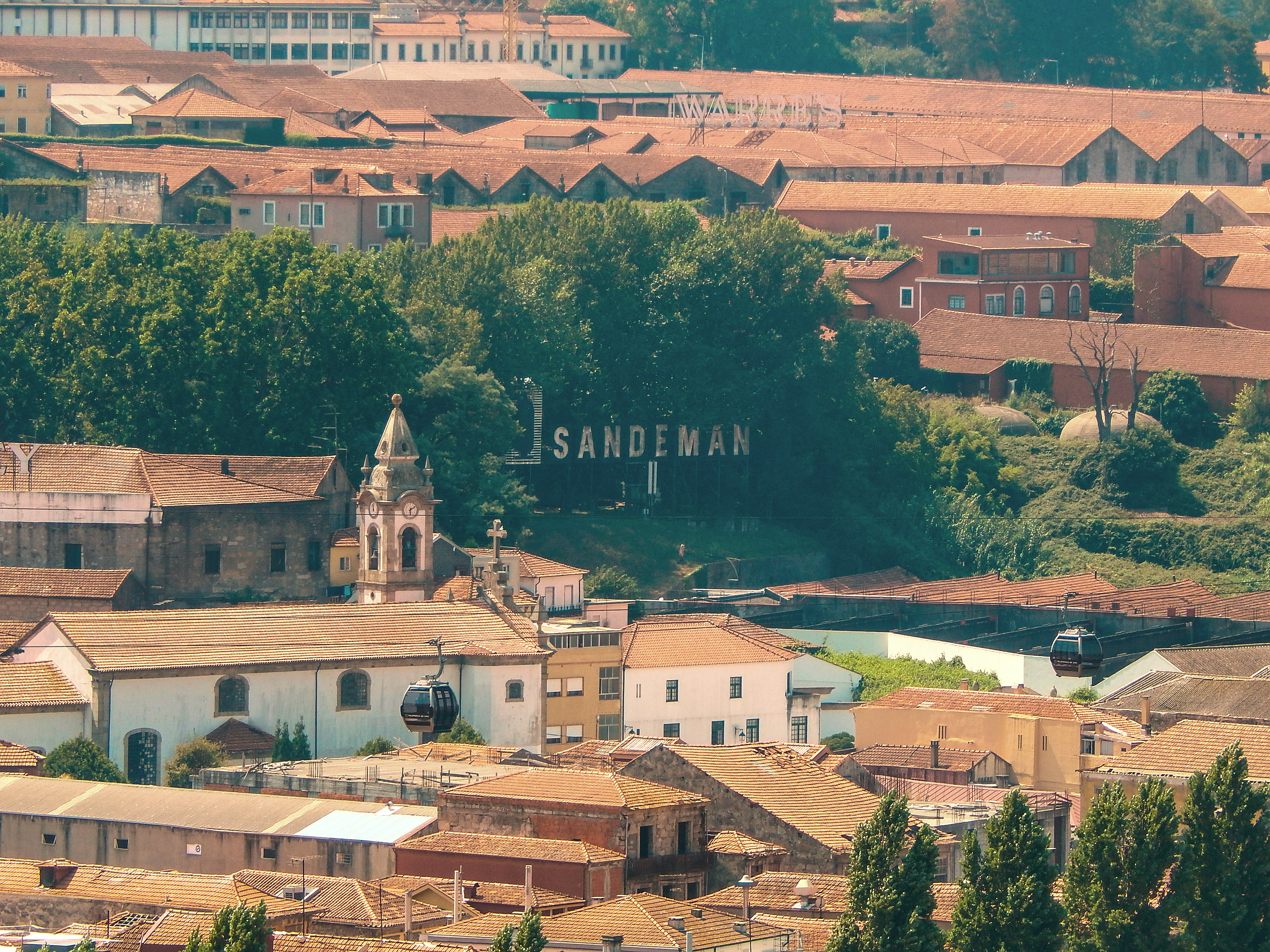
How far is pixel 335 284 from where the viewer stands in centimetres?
10275

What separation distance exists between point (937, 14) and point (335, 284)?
8804 centimetres

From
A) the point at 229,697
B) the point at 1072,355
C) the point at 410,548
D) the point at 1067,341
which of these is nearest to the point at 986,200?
the point at 1067,341

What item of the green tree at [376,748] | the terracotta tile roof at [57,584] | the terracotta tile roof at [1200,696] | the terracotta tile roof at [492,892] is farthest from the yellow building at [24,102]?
the terracotta tile roof at [492,892]

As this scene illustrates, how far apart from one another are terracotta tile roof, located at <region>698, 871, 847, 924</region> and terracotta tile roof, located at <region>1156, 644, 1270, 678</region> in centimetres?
3100

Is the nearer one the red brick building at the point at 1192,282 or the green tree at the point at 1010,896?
the green tree at the point at 1010,896

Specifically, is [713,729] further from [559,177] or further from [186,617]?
[559,177]

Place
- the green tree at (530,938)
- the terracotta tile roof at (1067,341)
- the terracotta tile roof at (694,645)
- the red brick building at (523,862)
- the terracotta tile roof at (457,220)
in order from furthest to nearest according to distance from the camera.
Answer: the terracotta tile roof at (457,220) → the terracotta tile roof at (1067,341) → the terracotta tile roof at (694,645) → the red brick building at (523,862) → the green tree at (530,938)

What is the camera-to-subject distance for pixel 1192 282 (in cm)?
13175

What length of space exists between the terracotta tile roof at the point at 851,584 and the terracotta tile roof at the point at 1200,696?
15.9 metres

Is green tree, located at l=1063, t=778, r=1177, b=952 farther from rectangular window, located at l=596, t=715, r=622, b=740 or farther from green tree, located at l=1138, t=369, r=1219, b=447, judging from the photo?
green tree, located at l=1138, t=369, r=1219, b=447

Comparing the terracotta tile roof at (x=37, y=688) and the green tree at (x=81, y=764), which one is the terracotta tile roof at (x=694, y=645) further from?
the green tree at (x=81, y=764)

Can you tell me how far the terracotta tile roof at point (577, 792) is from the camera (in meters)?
63.9

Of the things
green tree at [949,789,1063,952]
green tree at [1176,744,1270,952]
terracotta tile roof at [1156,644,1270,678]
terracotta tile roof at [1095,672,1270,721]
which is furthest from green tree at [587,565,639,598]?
green tree at [949,789,1063,952]

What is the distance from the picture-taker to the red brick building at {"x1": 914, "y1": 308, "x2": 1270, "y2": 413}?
12244cm
